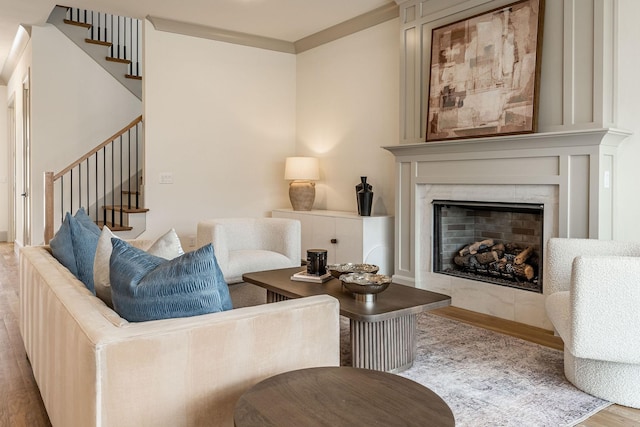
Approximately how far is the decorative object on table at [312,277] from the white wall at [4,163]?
24.8 ft

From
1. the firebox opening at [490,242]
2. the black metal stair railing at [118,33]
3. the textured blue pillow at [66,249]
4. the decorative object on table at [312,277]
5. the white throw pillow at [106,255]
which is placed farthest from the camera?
the black metal stair railing at [118,33]

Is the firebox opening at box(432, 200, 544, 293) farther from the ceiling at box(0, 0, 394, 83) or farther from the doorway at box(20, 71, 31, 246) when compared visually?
the doorway at box(20, 71, 31, 246)

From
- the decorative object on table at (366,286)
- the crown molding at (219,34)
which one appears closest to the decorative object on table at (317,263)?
the decorative object on table at (366,286)

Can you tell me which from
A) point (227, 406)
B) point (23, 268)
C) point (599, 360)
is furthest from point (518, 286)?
point (23, 268)

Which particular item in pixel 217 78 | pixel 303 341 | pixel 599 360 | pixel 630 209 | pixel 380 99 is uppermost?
pixel 217 78

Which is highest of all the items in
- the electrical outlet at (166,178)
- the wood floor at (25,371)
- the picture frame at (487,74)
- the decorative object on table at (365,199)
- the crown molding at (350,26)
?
the crown molding at (350,26)

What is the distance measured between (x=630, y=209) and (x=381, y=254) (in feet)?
A: 7.17

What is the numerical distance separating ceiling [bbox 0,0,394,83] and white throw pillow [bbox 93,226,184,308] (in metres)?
3.50

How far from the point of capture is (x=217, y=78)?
5836mm

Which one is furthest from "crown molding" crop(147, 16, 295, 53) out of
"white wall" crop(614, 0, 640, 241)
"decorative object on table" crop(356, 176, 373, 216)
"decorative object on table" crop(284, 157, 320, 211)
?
"white wall" crop(614, 0, 640, 241)

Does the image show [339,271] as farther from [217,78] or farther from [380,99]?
[217,78]

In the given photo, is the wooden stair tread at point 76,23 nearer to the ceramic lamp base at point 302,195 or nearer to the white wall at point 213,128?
Result: the white wall at point 213,128

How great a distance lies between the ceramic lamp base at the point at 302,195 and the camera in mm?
5730

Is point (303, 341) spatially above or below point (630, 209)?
below
